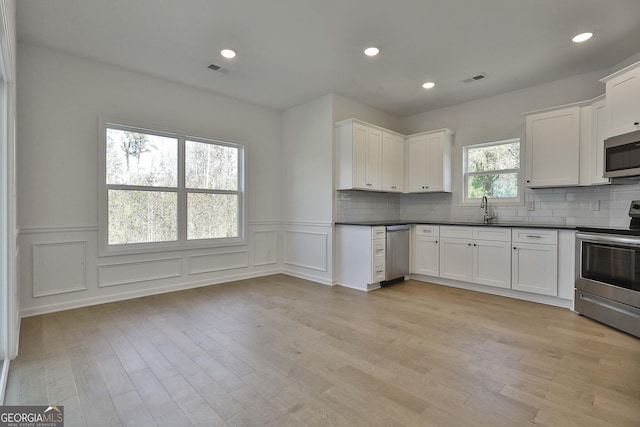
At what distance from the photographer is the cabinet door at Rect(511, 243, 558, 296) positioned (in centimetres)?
364

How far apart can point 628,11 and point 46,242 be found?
5887 mm

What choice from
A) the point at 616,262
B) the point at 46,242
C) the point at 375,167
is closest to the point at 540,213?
the point at 616,262

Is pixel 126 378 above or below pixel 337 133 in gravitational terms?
below

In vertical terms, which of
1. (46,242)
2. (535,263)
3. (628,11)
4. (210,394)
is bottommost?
(210,394)

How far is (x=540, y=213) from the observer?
428 centimetres

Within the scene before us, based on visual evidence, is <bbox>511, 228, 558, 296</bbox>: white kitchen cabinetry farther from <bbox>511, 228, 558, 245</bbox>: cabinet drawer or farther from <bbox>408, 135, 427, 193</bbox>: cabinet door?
<bbox>408, 135, 427, 193</bbox>: cabinet door

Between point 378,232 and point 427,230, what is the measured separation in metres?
0.92

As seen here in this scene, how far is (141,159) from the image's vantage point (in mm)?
4066

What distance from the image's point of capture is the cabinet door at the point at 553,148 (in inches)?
148

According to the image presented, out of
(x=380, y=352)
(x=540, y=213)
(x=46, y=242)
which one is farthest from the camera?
(x=540, y=213)

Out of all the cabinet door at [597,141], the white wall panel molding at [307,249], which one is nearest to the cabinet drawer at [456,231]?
the cabinet door at [597,141]

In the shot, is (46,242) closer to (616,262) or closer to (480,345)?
(480,345)

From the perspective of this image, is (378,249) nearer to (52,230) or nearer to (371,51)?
(371,51)
